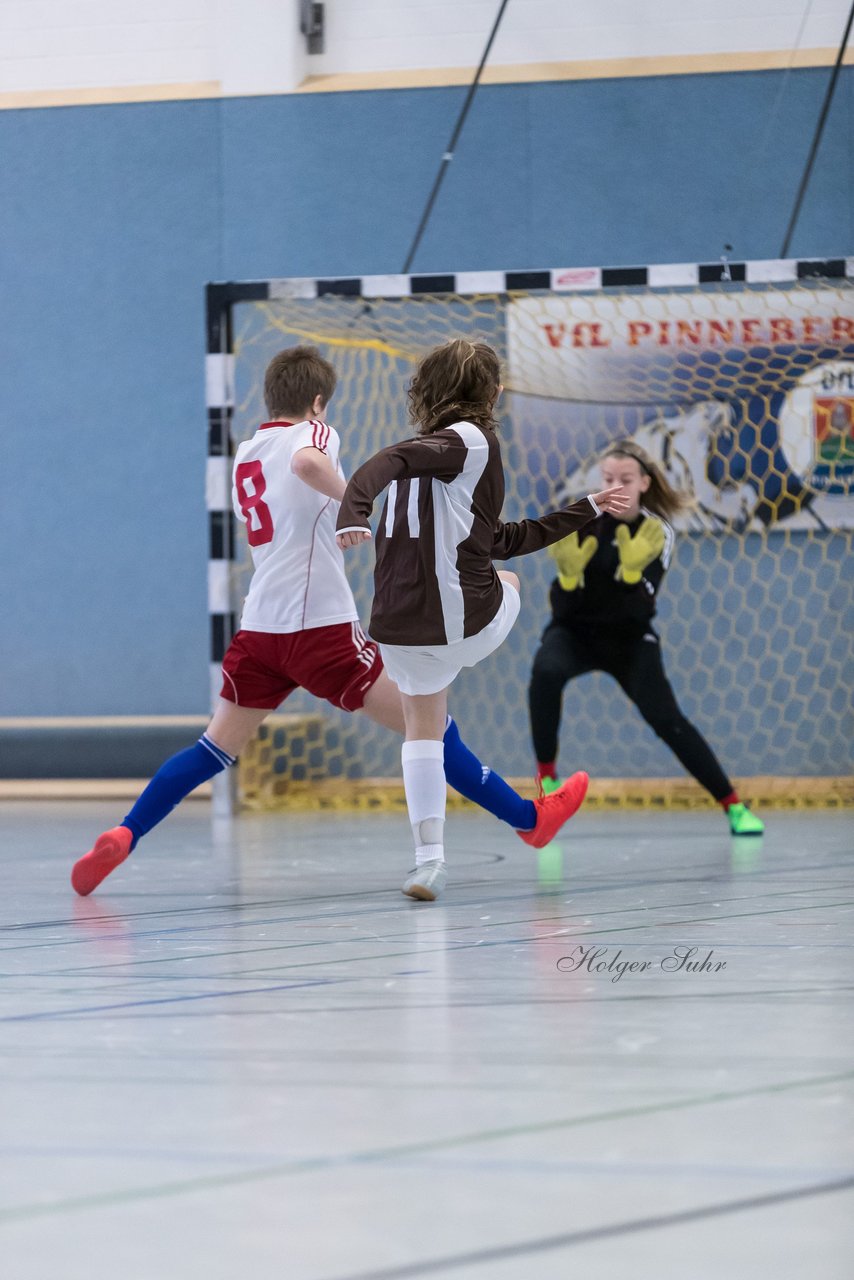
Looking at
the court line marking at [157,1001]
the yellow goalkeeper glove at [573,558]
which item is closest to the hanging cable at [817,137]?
the yellow goalkeeper glove at [573,558]

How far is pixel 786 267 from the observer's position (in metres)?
5.75

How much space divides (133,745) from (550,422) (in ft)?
7.52

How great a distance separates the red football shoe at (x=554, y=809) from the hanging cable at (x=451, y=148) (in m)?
3.14

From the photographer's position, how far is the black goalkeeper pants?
499cm

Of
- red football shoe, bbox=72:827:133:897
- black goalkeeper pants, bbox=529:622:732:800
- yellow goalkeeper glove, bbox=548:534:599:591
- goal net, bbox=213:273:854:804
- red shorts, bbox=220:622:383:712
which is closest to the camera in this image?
red football shoe, bbox=72:827:133:897

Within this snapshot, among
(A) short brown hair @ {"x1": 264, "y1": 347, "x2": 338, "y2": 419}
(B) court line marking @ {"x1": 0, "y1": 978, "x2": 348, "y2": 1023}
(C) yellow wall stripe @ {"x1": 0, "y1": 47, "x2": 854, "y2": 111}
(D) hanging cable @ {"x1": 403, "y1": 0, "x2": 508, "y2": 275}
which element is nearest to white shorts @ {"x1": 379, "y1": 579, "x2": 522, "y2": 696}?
(A) short brown hair @ {"x1": 264, "y1": 347, "x2": 338, "y2": 419}

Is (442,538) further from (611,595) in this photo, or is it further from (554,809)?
(611,595)

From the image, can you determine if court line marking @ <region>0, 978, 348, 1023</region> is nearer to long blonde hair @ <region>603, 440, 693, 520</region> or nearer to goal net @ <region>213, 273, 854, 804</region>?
long blonde hair @ <region>603, 440, 693, 520</region>

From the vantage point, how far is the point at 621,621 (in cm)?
511

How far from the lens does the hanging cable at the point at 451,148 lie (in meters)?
6.62

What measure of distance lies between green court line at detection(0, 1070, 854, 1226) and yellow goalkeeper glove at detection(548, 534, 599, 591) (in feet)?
10.6

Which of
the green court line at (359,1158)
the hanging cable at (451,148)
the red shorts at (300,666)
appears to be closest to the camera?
the green court line at (359,1158)

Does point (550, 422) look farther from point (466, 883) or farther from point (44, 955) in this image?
point (44, 955)

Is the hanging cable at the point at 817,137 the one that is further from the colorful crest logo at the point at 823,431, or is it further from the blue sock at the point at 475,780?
the blue sock at the point at 475,780
